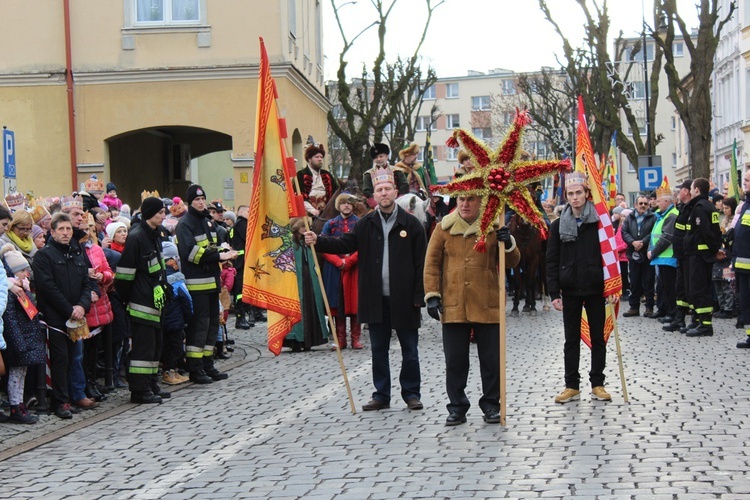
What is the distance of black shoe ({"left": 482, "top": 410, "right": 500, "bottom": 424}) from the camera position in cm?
919

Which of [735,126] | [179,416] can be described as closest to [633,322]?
[179,416]

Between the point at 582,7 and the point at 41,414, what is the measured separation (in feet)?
96.8

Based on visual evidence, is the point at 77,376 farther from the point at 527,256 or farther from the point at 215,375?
the point at 527,256

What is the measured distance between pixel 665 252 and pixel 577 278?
26.7ft

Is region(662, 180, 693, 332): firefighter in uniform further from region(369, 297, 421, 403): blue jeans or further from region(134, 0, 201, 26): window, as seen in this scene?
region(134, 0, 201, 26): window

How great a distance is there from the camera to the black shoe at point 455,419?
9.11 m

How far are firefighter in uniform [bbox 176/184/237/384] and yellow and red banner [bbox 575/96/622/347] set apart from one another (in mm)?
3960

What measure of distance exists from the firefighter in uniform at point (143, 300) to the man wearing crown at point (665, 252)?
889 cm

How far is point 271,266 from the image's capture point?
11.1 meters

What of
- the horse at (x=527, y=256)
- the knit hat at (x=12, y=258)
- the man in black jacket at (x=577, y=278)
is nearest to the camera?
the man in black jacket at (x=577, y=278)

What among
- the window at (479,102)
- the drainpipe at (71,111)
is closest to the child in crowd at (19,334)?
the drainpipe at (71,111)

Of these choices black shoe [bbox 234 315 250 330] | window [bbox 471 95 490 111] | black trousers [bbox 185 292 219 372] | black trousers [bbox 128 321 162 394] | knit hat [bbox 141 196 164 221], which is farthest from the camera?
window [bbox 471 95 490 111]

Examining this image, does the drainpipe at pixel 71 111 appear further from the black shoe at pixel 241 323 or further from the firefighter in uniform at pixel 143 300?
the firefighter in uniform at pixel 143 300

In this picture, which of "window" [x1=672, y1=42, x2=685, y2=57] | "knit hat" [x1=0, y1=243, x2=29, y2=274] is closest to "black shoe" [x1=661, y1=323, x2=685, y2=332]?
"knit hat" [x1=0, y1=243, x2=29, y2=274]
